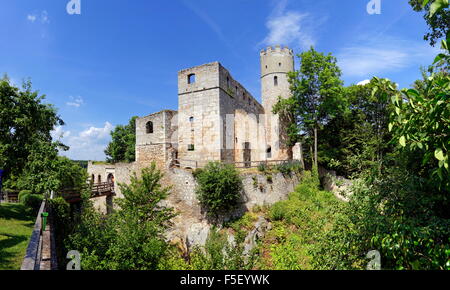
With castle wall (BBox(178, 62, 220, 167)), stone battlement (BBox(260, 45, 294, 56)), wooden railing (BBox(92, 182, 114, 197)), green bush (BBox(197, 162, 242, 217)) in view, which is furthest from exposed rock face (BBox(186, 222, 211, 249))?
stone battlement (BBox(260, 45, 294, 56))

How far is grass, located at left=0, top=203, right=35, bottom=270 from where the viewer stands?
6690 millimetres

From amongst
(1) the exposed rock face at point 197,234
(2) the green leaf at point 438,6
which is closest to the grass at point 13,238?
(1) the exposed rock face at point 197,234

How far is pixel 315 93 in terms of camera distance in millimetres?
18406

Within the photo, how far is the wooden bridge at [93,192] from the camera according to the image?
51.1 feet

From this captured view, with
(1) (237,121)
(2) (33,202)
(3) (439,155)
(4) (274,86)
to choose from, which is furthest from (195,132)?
(3) (439,155)

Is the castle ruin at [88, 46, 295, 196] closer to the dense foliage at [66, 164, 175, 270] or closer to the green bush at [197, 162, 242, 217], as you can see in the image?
the green bush at [197, 162, 242, 217]

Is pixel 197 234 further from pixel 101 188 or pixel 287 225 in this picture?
pixel 101 188

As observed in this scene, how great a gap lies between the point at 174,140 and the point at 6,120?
9579 millimetres

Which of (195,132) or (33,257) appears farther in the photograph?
(195,132)

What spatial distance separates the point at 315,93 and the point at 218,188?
38.5 ft

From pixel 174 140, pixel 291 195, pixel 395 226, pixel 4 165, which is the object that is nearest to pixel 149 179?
pixel 174 140

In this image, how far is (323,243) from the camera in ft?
18.0

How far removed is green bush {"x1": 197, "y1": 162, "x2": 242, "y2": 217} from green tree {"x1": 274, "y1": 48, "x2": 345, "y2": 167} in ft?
27.4
